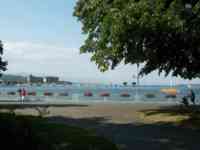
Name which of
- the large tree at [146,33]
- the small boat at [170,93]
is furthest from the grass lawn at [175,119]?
the small boat at [170,93]

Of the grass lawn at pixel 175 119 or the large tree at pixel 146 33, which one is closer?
the large tree at pixel 146 33

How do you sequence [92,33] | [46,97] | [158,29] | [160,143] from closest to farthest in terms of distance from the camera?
[160,143] → [158,29] → [92,33] → [46,97]

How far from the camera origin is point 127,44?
67.7 feet

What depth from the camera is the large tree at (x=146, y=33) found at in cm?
1864

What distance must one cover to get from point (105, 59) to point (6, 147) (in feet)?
50.3

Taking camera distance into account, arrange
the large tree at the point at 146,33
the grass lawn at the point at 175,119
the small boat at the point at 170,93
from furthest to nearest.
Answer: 1. the small boat at the point at 170,93
2. the grass lawn at the point at 175,119
3. the large tree at the point at 146,33

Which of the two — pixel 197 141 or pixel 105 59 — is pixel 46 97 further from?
pixel 197 141

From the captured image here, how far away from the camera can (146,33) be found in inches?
765

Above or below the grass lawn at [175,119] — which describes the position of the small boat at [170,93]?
above

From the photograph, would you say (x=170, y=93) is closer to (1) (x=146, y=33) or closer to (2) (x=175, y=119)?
(2) (x=175, y=119)

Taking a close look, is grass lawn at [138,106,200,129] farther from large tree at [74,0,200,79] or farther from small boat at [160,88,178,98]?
small boat at [160,88,178,98]

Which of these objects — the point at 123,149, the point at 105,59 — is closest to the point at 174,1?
the point at 105,59

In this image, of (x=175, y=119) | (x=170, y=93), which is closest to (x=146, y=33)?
(x=175, y=119)

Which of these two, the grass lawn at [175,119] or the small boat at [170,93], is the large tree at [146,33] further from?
the small boat at [170,93]
